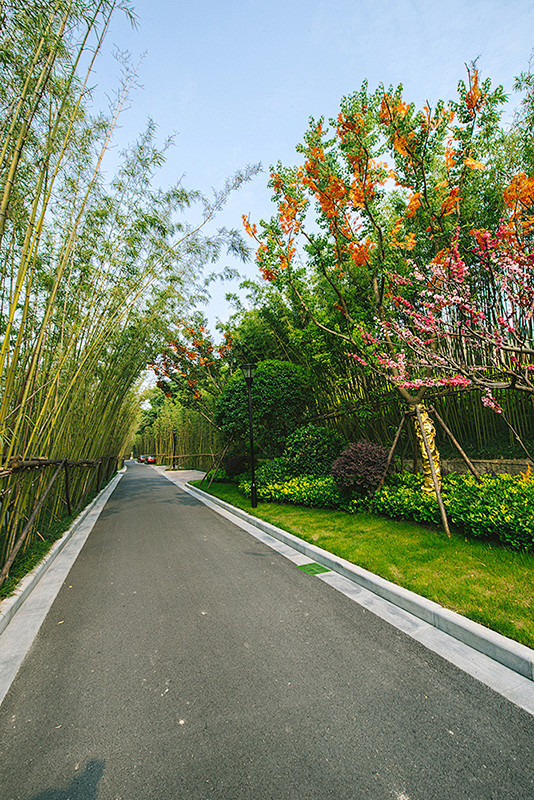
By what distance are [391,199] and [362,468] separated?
4.76m

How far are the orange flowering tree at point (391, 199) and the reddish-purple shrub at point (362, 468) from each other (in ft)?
3.67

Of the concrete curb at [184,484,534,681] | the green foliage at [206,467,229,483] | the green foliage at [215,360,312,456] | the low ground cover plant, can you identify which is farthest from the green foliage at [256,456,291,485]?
the green foliage at [206,467,229,483]

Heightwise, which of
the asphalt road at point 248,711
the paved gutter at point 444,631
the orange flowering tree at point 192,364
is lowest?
the asphalt road at point 248,711

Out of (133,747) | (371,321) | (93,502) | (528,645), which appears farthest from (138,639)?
(93,502)

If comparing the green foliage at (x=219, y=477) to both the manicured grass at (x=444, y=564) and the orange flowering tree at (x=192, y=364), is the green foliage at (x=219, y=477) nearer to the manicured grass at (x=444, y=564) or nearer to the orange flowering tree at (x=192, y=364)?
the orange flowering tree at (x=192, y=364)

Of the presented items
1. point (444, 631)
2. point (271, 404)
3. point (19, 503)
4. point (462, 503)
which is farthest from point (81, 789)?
point (271, 404)

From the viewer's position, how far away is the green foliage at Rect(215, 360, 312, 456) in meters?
9.05

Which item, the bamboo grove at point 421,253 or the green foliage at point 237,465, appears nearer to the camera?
the bamboo grove at point 421,253

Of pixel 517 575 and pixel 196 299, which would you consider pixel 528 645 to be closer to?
pixel 517 575

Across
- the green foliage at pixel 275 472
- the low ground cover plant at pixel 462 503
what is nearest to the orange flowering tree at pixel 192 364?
the green foliage at pixel 275 472

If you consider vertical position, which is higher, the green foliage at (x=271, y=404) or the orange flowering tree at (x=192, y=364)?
the orange flowering tree at (x=192, y=364)

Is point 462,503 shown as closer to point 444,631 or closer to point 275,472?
point 444,631

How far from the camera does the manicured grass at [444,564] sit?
8.55 feet

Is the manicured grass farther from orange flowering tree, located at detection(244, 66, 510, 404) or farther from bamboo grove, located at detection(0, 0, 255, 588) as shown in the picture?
bamboo grove, located at detection(0, 0, 255, 588)
